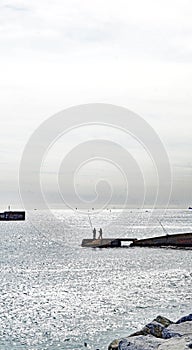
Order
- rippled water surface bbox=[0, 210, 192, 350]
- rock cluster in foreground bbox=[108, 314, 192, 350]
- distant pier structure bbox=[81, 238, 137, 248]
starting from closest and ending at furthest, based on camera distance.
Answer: rock cluster in foreground bbox=[108, 314, 192, 350]
rippled water surface bbox=[0, 210, 192, 350]
distant pier structure bbox=[81, 238, 137, 248]

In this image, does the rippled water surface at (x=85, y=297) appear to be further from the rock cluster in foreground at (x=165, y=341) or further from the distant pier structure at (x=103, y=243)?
the distant pier structure at (x=103, y=243)

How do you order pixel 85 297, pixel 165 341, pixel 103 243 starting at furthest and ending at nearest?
pixel 103 243
pixel 85 297
pixel 165 341

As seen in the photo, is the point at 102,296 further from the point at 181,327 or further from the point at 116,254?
the point at 116,254

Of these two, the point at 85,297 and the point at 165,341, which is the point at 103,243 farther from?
the point at 165,341

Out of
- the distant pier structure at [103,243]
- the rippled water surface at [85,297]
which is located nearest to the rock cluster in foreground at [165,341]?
the rippled water surface at [85,297]

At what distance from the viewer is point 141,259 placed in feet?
344

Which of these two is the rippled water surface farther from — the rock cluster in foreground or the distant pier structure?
the distant pier structure

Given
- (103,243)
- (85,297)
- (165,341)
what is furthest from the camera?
(103,243)

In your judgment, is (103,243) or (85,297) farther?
(103,243)

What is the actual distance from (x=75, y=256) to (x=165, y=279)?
39170mm

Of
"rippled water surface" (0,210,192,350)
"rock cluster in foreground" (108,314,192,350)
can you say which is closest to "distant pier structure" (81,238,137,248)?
"rippled water surface" (0,210,192,350)

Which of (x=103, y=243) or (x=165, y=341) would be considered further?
(x=103, y=243)

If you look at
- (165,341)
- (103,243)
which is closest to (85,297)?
(165,341)

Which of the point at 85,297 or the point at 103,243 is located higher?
the point at 103,243
